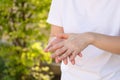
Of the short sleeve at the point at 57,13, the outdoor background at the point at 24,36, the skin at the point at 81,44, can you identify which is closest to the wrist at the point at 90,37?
the skin at the point at 81,44

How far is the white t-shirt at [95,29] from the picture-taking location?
1.56m

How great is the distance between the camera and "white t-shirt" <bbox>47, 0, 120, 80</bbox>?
156 cm

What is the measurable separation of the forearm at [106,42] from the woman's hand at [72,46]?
0.03 m

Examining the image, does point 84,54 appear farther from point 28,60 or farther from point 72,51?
point 28,60

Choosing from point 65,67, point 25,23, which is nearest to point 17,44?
point 25,23

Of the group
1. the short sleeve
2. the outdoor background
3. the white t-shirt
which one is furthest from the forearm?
the outdoor background

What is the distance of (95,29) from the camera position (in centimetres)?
158

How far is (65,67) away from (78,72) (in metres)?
0.08

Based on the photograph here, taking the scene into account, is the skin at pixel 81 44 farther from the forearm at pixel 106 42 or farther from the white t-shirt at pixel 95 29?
the white t-shirt at pixel 95 29

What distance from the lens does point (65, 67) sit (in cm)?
168

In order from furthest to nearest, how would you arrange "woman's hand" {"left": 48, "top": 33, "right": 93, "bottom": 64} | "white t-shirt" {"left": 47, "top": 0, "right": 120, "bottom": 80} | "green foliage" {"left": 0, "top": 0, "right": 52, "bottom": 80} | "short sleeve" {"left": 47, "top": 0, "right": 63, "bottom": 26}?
"green foliage" {"left": 0, "top": 0, "right": 52, "bottom": 80}, "short sleeve" {"left": 47, "top": 0, "right": 63, "bottom": 26}, "white t-shirt" {"left": 47, "top": 0, "right": 120, "bottom": 80}, "woman's hand" {"left": 48, "top": 33, "right": 93, "bottom": 64}

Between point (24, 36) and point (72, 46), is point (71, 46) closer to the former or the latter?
point (72, 46)

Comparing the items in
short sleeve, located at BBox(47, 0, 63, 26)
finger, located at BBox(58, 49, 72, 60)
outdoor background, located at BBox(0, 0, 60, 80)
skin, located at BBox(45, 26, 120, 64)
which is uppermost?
short sleeve, located at BBox(47, 0, 63, 26)

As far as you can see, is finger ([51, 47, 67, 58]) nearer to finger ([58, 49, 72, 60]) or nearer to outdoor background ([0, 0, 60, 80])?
finger ([58, 49, 72, 60])
